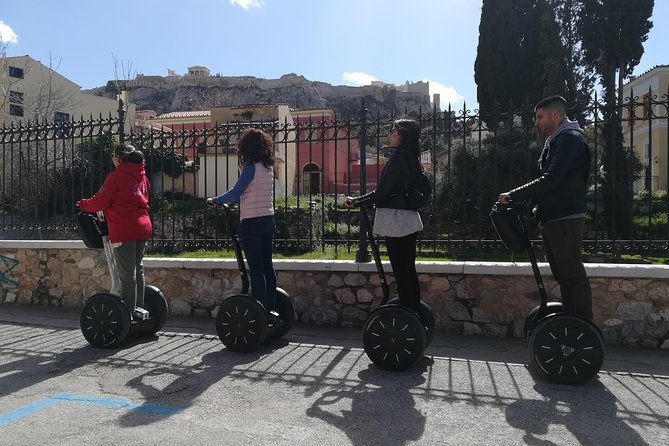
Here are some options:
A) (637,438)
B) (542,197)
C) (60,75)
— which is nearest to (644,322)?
(542,197)

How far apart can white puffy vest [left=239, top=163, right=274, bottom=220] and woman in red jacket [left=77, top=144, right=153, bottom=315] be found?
1032 millimetres

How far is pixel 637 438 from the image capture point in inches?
117

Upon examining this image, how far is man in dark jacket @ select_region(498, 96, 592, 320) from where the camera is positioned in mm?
3840

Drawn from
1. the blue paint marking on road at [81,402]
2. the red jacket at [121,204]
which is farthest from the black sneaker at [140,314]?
the blue paint marking on road at [81,402]

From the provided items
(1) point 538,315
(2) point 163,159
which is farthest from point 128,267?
(1) point 538,315

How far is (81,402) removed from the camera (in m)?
3.58

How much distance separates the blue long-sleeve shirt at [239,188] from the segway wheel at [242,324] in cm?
85

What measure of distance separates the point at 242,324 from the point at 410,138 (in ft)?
7.01

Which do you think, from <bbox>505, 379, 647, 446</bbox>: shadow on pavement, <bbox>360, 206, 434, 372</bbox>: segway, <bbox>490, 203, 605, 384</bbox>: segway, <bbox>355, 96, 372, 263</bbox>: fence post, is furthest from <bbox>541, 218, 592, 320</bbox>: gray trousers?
<bbox>355, 96, 372, 263</bbox>: fence post

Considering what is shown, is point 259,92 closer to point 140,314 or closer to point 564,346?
point 140,314

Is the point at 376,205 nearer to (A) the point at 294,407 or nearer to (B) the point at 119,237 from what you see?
(A) the point at 294,407

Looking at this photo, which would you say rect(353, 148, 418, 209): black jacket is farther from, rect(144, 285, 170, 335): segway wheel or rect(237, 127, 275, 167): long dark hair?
rect(144, 285, 170, 335): segway wheel

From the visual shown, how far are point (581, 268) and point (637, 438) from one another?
4.25ft

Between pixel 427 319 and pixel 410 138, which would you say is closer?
pixel 410 138
